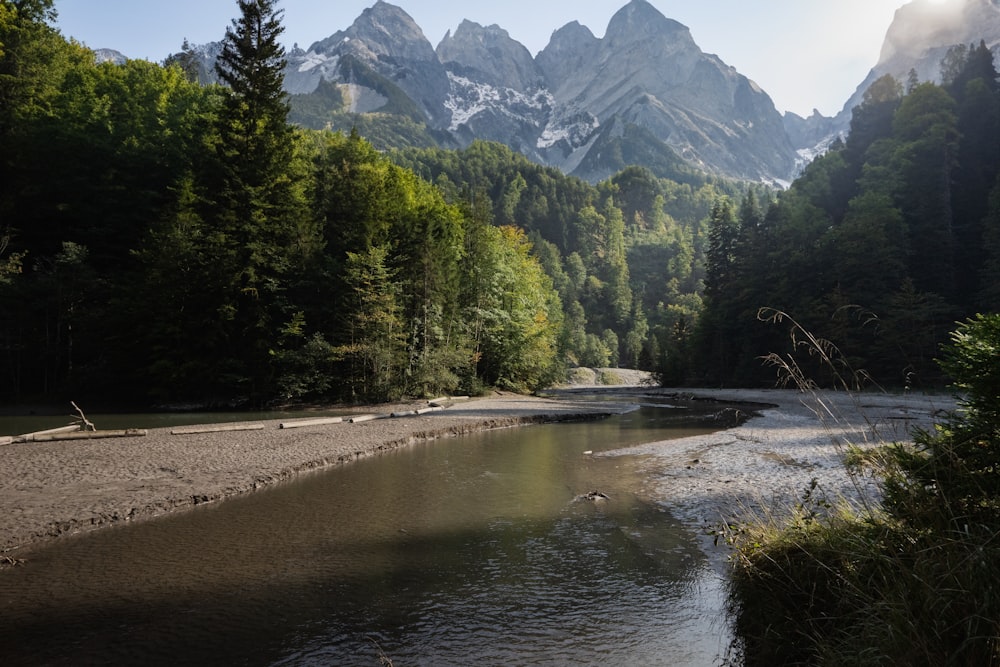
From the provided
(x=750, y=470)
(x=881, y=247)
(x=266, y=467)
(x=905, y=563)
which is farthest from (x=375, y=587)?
(x=881, y=247)

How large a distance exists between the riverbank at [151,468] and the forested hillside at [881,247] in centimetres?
3459

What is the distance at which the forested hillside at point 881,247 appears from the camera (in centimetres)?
4594

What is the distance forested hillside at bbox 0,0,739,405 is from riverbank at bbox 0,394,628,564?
1209 cm

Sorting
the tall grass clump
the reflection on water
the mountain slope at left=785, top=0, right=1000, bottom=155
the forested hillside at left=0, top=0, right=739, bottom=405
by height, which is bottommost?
the reflection on water

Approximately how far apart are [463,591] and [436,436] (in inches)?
630

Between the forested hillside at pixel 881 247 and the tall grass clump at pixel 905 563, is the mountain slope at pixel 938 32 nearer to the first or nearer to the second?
the forested hillside at pixel 881 247

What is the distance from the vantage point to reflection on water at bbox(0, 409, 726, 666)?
5.53 meters

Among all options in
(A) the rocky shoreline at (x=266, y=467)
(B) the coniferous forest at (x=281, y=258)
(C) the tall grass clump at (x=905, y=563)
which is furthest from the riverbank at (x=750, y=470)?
(B) the coniferous forest at (x=281, y=258)

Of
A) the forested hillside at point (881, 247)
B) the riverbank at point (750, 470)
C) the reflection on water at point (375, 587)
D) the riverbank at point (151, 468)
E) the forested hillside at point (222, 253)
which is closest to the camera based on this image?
the reflection on water at point (375, 587)

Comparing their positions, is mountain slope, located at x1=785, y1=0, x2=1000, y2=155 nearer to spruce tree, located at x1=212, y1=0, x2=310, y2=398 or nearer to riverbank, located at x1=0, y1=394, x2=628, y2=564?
spruce tree, located at x1=212, y1=0, x2=310, y2=398

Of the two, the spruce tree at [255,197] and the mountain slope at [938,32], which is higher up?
the mountain slope at [938,32]

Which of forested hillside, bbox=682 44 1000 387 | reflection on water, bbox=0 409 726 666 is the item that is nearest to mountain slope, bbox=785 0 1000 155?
forested hillside, bbox=682 44 1000 387

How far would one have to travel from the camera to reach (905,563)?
3.64 m

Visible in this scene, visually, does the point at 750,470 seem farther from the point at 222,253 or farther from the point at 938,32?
the point at 938,32
